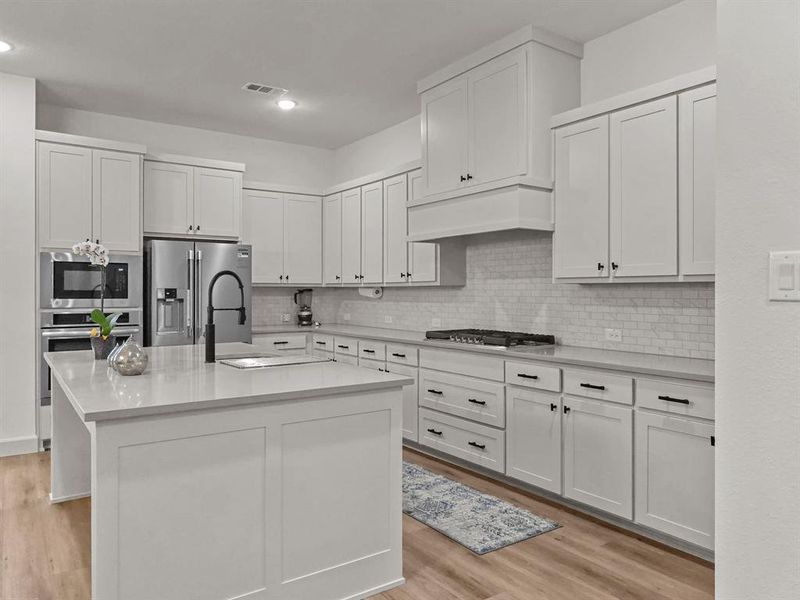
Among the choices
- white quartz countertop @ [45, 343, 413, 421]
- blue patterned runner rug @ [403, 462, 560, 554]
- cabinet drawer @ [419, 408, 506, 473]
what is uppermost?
white quartz countertop @ [45, 343, 413, 421]

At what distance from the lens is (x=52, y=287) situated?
4.54 meters

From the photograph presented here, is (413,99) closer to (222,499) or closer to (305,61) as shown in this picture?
(305,61)

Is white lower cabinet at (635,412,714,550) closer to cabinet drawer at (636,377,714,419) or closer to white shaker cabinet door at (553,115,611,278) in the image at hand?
cabinet drawer at (636,377,714,419)

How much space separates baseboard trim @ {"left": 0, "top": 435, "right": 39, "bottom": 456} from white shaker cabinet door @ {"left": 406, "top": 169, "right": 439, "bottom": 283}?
334 centimetres

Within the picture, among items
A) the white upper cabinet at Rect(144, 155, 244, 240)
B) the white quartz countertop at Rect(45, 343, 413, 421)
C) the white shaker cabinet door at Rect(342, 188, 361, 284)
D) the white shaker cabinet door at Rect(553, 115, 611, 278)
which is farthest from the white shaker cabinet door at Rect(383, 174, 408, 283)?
the white quartz countertop at Rect(45, 343, 413, 421)

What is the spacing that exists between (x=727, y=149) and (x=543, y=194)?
7.33ft

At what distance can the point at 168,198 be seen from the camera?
5.25 meters

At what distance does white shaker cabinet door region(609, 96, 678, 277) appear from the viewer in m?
2.98

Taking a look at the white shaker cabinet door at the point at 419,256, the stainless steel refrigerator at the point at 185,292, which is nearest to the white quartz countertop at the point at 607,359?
the white shaker cabinet door at the point at 419,256

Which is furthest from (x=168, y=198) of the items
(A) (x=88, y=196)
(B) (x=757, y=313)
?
(B) (x=757, y=313)

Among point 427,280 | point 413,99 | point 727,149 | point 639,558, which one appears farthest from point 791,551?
point 413,99

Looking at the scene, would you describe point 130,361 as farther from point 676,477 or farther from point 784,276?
point 676,477

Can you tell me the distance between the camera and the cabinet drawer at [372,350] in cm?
487

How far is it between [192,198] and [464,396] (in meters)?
3.23
